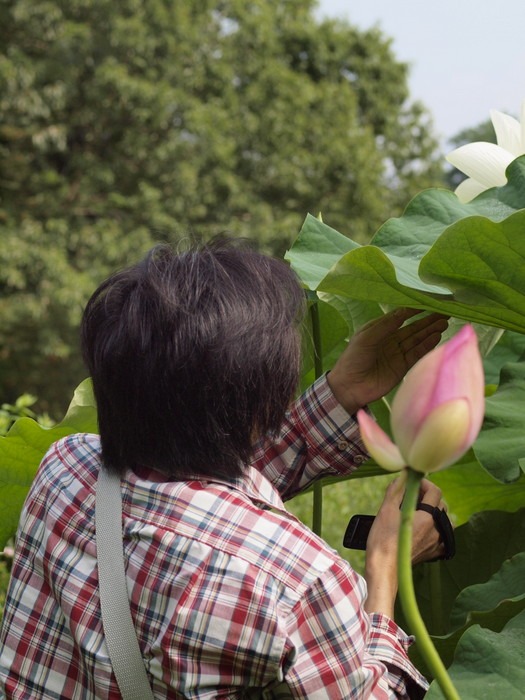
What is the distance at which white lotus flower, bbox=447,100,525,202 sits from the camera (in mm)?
954

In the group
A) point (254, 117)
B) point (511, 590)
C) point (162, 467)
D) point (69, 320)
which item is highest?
point (254, 117)

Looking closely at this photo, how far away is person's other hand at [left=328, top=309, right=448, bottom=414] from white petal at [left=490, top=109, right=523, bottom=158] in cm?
20

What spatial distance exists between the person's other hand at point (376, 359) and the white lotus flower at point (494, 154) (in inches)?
6.3

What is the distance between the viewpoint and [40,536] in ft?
2.45

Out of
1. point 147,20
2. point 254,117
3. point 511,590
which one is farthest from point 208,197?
A: point 511,590

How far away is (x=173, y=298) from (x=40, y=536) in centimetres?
23

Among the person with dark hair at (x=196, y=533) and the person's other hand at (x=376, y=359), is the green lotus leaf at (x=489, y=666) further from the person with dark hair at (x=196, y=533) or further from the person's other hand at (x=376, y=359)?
the person's other hand at (x=376, y=359)

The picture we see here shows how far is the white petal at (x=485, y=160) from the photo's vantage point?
3.12 ft

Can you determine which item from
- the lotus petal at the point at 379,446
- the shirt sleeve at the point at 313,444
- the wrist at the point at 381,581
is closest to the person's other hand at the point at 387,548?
the wrist at the point at 381,581

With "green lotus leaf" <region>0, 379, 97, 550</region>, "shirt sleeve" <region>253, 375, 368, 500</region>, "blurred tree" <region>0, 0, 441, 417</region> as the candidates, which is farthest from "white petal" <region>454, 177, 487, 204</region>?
"blurred tree" <region>0, 0, 441, 417</region>

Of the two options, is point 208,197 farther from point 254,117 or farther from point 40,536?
point 40,536

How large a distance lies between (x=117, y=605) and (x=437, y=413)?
14.6 inches

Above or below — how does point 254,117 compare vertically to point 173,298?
above

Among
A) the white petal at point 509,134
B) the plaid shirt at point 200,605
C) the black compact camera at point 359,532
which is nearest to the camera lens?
the plaid shirt at point 200,605
